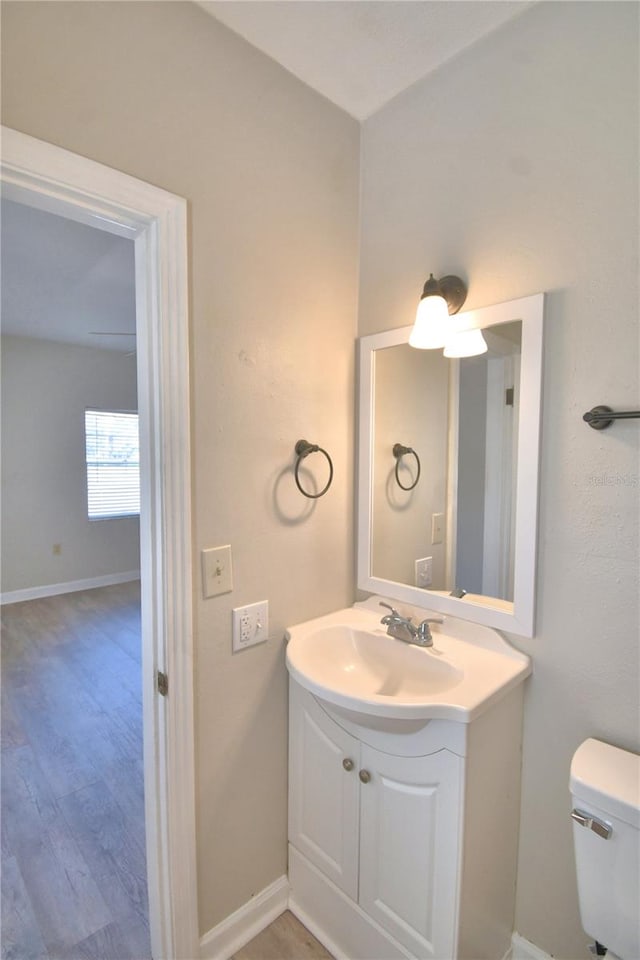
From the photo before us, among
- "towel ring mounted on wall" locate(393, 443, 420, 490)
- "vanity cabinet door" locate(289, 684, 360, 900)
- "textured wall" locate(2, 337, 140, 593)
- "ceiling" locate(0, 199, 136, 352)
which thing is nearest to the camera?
"vanity cabinet door" locate(289, 684, 360, 900)

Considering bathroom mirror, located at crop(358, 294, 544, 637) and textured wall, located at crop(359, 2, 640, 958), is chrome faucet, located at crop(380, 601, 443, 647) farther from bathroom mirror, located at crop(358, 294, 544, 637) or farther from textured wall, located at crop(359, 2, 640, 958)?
textured wall, located at crop(359, 2, 640, 958)

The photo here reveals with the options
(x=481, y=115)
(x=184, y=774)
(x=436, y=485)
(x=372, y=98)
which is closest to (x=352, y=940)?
(x=184, y=774)

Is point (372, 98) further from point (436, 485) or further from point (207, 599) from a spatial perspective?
point (207, 599)

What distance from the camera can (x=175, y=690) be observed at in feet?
3.71

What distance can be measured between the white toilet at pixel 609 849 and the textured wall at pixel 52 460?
4.93 m

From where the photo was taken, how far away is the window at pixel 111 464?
4.84 metres

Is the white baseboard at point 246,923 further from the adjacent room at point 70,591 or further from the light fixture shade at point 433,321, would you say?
the light fixture shade at point 433,321

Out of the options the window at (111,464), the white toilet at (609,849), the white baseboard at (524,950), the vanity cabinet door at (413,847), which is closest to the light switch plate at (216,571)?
the vanity cabinet door at (413,847)

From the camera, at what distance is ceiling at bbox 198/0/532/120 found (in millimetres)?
1112

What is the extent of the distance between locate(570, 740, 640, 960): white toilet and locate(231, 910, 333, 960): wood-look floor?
817mm

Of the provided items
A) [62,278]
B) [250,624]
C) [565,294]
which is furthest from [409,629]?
[62,278]

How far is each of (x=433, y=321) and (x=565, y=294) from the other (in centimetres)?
33

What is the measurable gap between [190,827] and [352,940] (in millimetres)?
591

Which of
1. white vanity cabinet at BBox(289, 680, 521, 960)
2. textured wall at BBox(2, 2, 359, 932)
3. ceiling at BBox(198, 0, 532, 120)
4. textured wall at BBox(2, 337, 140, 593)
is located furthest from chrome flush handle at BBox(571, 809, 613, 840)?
textured wall at BBox(2, 337, 140, 593)
